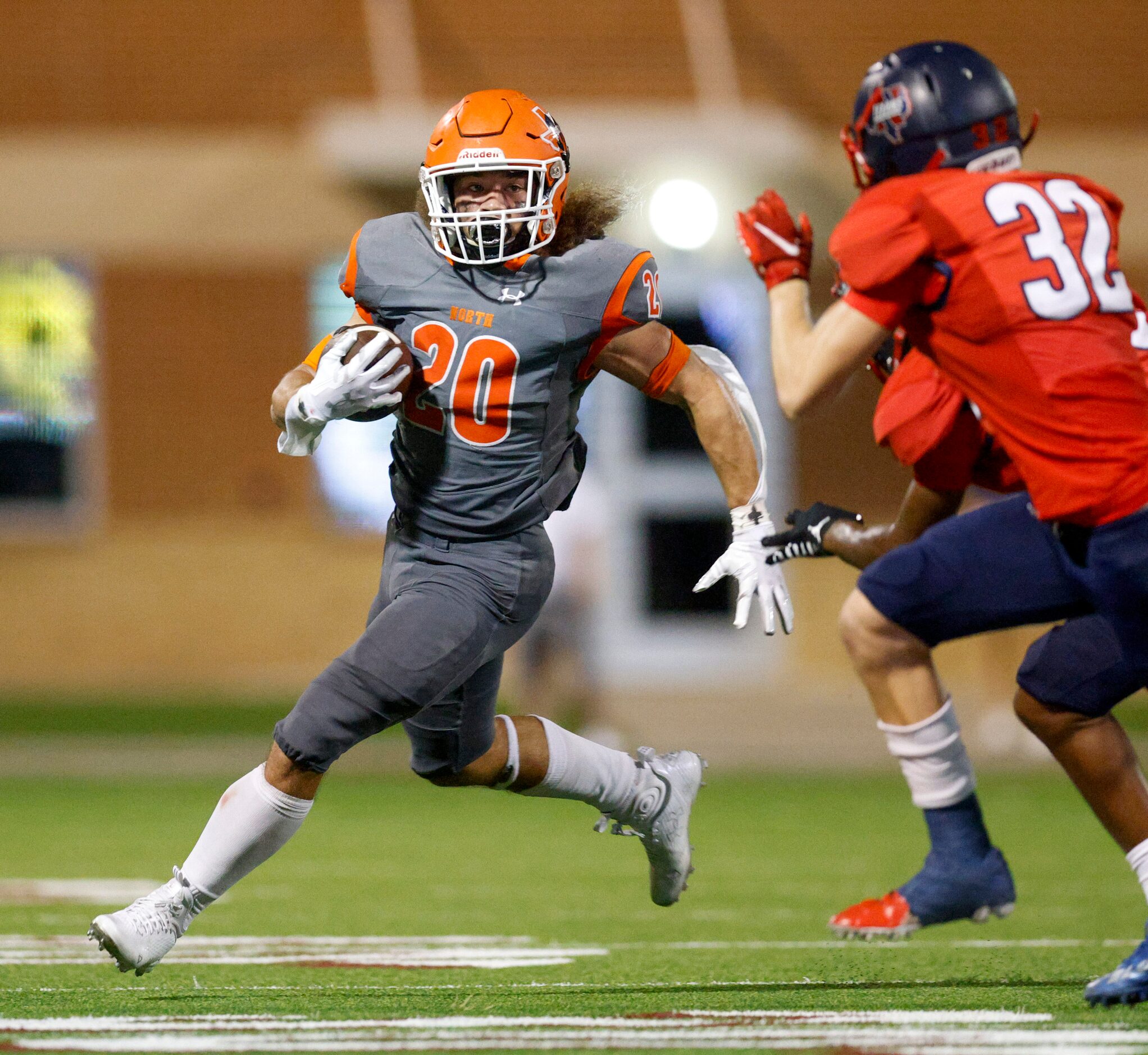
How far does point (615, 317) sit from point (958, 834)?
1340 millimetres

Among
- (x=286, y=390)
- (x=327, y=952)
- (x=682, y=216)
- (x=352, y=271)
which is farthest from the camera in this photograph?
(x=682, y=216)

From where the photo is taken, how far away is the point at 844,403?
14320 millimetres

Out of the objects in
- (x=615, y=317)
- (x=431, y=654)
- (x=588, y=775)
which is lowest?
(x=588, y=775)

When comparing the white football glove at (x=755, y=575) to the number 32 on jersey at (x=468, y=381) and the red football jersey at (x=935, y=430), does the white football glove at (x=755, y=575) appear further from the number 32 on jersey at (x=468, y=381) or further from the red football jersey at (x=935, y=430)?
the number 32 on jersey at (x=468, y=381)

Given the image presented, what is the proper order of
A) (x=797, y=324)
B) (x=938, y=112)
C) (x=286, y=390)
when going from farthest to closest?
(x=286, y=390), (x=797, y=324), (x=938, y=112)

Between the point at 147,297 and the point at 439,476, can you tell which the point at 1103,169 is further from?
the point at 439,476

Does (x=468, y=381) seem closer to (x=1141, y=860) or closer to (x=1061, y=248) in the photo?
(x=1061, y=248)

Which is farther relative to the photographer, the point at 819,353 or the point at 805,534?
the point at 805,534

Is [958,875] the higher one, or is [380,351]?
[380,351]

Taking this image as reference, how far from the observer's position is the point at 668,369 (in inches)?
167

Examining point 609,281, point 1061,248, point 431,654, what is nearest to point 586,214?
point 609,281

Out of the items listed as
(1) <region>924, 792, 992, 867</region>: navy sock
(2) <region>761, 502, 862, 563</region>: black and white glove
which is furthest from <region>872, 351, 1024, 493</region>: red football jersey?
(1) <region>924, 792, 992, 867</region>: navy sock

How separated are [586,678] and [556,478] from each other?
6867 millimetres

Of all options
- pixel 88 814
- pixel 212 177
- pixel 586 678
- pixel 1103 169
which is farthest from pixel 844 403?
pixel 88 814
